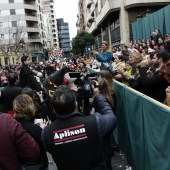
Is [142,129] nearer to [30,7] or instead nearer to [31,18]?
[31,18]

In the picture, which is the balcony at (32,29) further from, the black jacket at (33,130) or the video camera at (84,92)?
the black jacket at (33,130)

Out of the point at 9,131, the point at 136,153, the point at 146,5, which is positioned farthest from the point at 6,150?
the point at 146,5

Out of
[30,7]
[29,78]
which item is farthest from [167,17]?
[30,7]

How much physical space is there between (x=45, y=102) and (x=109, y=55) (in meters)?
3.01

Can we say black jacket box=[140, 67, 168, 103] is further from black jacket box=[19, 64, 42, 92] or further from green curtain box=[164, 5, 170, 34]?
green curtain box=[164, 5, 170, 34]

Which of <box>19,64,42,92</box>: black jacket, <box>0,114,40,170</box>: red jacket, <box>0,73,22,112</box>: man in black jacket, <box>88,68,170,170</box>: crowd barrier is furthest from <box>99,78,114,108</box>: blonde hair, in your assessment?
<box>19,64,42,92</box>: black jacket

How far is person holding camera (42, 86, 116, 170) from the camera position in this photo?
9.04 ft

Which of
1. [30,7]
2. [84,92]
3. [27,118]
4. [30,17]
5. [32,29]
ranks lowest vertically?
[27,118]

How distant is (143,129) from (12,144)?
73.0 inches

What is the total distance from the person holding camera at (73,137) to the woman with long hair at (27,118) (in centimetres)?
50

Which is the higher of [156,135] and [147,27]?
[147,27]

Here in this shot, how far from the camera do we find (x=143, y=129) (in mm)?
3902

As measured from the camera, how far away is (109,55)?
25.2 feet

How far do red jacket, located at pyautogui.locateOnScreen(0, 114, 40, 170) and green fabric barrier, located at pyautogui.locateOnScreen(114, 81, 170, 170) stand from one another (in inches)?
56.0
